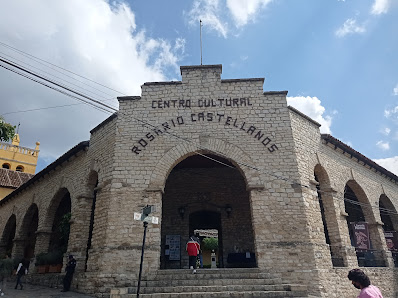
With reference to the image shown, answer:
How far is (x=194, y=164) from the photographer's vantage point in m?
12.6

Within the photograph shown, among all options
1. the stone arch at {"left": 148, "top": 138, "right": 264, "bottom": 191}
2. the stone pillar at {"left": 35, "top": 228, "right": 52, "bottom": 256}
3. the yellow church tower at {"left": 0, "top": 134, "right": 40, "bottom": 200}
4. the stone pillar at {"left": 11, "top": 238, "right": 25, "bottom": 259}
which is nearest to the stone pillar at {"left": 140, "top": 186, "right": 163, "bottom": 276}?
the stone arch at {"left": 148, "top": 138, "right": 264, "bottom": 191}

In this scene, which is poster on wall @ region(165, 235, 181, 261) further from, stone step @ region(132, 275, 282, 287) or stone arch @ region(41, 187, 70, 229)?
stone arch @ region(41, 187, 70, 229)

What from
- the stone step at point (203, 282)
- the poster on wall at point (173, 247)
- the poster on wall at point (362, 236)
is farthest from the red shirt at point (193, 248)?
the poster on wall at point (362, 236)

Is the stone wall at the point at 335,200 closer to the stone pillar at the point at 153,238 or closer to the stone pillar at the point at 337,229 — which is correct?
the stone pillar at the point at 337,229

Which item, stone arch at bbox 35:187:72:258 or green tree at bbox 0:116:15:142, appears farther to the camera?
stone arch at bbox 35:187:72:258

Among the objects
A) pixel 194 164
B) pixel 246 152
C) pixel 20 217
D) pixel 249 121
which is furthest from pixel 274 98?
pixel 20 217

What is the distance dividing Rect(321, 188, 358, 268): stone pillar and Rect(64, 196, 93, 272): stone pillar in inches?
331

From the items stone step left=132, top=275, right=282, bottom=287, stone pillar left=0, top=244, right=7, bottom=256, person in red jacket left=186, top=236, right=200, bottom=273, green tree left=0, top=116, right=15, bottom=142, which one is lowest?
stone step left=132, top=275, right=282, bottom=287

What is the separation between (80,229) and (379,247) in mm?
11414

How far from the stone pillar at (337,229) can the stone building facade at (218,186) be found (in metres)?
0.04

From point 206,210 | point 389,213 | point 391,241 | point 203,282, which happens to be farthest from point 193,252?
point 389,213

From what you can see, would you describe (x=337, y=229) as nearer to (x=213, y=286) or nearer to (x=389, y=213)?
(x=213, y=286)

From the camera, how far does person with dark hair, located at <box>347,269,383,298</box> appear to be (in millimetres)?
3082

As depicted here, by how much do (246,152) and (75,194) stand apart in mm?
6793
